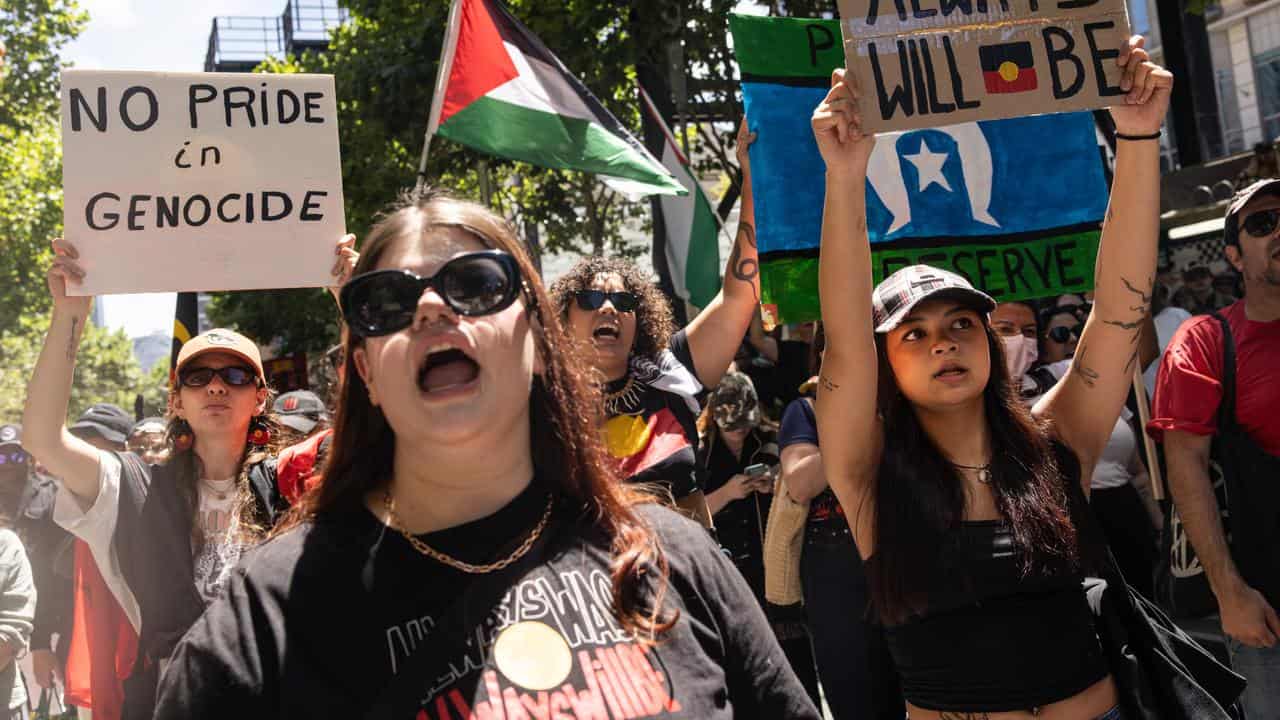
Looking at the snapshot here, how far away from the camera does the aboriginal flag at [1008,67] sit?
327 cm

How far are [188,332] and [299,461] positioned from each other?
276 centimetres

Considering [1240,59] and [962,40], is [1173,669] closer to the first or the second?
[962,40]

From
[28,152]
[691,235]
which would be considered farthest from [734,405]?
[28,152]

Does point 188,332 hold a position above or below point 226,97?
below

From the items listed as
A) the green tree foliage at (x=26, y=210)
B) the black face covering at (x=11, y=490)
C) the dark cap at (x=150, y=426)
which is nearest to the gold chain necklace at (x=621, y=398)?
the dark cap at (x=150, y=426)

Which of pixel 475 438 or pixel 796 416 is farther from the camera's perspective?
pixel 796 416

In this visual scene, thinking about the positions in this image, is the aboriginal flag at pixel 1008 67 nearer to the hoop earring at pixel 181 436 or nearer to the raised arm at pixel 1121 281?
the raised arm at pixel 1121 281

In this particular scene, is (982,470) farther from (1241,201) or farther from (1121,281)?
(1241,201)

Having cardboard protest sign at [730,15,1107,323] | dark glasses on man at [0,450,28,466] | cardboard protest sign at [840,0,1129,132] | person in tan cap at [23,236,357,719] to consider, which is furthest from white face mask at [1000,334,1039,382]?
dark glasses on man at [0,450,28,466]

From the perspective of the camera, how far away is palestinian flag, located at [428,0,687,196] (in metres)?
5.61

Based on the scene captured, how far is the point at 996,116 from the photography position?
3246 millimetres

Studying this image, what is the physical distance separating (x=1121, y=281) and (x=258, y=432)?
2625 mm

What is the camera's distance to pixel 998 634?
268 centimetres

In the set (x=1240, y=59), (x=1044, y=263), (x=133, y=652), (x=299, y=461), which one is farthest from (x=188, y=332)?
(x=1240, y=59)
